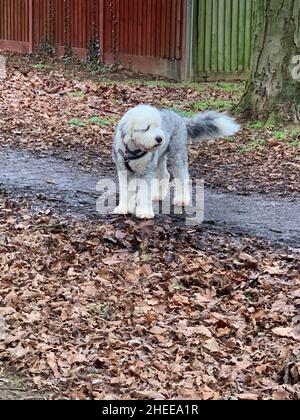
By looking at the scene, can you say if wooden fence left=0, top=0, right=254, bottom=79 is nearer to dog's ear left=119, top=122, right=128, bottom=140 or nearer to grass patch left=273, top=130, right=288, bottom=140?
grass patch left=273, top=130, right=288, bottom=140

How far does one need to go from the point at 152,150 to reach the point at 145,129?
230 mm

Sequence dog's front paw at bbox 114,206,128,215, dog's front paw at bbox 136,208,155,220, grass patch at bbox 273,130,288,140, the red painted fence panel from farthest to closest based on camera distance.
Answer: the red painted fence panel, grass patch at bbox 273,130,288,140, dog's front paw at bbox 114,206,128,215, dog's front paw at bbox 136,208,155,220

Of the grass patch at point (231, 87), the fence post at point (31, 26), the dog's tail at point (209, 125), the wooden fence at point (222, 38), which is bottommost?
the dog's tail at point (209, 125)

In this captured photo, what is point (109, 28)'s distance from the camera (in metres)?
21.4

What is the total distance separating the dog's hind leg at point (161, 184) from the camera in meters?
8.53

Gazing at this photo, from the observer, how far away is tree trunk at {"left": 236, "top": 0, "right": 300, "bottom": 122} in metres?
12.2

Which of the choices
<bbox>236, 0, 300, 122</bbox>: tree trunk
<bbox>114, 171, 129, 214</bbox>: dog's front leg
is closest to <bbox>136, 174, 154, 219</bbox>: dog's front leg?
<bbox>114, 171, 129, 214</bbox>: dog's front leg

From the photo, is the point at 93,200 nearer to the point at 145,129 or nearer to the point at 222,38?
the point at 145,129

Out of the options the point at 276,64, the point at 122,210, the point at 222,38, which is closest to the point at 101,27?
the point at 222,38

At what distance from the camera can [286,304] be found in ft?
20.8

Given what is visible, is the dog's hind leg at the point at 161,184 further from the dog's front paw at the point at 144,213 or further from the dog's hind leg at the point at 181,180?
the dog's front paw at the point at 144,213

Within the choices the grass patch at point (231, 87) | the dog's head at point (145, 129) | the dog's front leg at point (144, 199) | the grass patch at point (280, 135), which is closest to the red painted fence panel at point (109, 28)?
the grass patch at point (231, 87)

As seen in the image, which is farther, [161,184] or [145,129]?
[161,184]

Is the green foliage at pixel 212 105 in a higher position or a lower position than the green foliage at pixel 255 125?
higher
